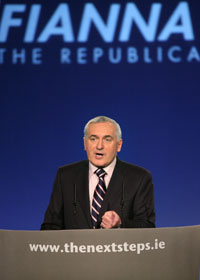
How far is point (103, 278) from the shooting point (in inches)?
45.8

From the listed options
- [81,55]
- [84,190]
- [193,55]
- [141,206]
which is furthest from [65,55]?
[141,206]

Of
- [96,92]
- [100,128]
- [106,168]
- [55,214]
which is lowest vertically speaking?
[55,214]

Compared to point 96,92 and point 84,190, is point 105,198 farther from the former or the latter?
point 96,92

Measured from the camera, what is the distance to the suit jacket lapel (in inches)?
73.4

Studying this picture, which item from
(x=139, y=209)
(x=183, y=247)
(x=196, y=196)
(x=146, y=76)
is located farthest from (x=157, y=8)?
(x=183, y=247)

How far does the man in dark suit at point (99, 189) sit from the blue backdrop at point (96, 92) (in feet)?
5.25

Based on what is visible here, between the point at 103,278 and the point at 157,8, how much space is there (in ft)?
9.30

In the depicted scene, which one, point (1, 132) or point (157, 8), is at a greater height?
point (157, 8)

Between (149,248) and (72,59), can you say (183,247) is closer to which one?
(149,248)

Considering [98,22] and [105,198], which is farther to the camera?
[98,22]

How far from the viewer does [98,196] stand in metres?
1.91

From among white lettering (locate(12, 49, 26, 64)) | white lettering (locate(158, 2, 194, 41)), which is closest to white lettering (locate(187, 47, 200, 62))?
white lettering (locate(158, 2, 194, 41))

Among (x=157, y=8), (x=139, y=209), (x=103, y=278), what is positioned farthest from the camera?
(x=157, y=8)

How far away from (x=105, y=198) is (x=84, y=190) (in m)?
0.11
